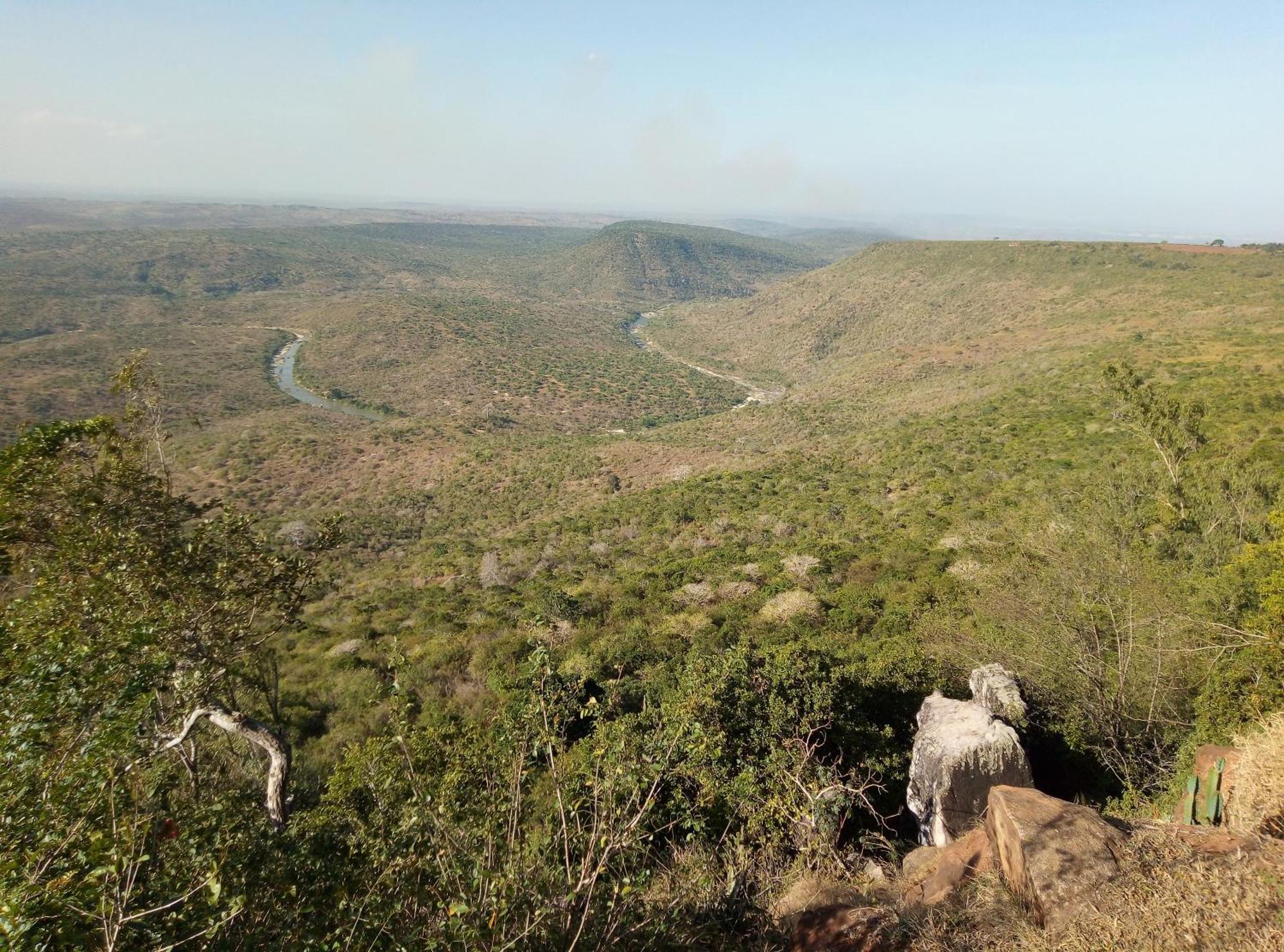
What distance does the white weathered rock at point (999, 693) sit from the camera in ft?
30.7

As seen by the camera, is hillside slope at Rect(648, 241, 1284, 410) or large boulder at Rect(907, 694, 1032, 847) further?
hillside slope at Rect(648, 241, 1284, 410)

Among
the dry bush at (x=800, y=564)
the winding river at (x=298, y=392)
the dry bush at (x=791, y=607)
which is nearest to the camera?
the dry bush at (x=791, y=607)

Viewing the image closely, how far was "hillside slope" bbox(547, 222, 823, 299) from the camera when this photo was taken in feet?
524

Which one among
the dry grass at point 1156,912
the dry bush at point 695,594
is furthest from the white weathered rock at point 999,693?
the dry bush at point 695,594

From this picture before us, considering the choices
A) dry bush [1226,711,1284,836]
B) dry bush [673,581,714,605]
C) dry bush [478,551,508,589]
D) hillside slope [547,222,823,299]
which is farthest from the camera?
hillside slope [547,222,823,299]

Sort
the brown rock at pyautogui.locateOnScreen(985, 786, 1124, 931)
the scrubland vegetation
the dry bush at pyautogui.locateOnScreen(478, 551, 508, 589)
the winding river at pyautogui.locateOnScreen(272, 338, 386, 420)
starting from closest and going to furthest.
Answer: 1. the scrubland vegetation
2. the brown rock at pyautogui.locateOnScreen(985, 786, 1124, 931)
3. the dry bush at pyautogui.locateOnScreen(478, 551, 508, 589)
4. the winding river at pyautogui.locateOnScreen(272, 338, 386, 420)

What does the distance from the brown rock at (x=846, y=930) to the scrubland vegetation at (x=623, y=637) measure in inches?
12.3

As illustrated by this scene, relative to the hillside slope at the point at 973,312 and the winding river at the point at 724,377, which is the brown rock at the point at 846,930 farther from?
the winding river at the point at 724,377

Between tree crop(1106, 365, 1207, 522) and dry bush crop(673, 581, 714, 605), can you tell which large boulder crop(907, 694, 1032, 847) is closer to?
dry bush crop(673, 581, 714, 605)

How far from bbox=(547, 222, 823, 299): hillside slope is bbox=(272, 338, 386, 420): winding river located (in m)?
81.2

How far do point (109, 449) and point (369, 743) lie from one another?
19.3 feet

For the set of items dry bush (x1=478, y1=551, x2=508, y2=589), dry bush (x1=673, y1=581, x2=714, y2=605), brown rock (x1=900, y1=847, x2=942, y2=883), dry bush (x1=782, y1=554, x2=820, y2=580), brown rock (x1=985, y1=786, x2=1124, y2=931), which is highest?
brown rock (x1=985, y1=786, x2=1124, y2=931)

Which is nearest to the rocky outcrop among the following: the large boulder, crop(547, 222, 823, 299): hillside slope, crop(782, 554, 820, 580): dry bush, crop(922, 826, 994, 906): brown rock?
crop(922, 826, 994, 906): brown rock

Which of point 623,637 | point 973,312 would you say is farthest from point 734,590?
point 973,312
